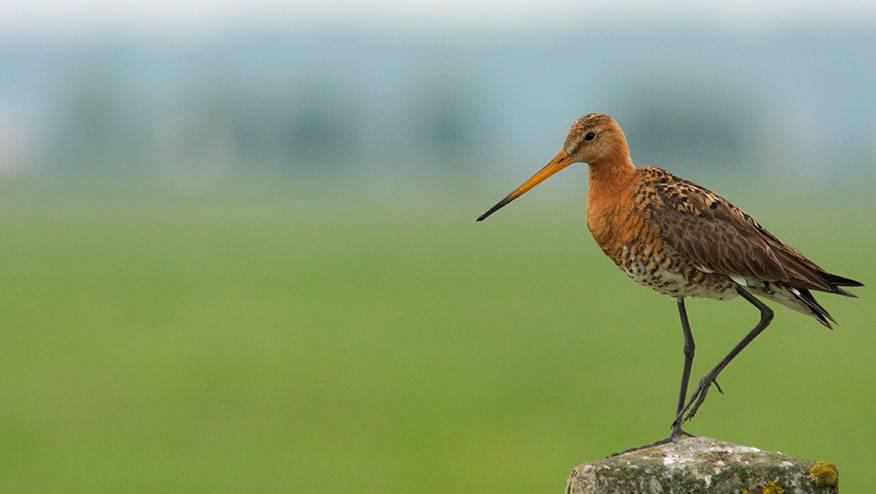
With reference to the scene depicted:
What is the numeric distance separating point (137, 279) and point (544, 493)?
196 ft

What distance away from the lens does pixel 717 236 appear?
625 centimetres

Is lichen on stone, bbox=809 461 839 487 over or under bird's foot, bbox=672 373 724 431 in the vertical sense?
over

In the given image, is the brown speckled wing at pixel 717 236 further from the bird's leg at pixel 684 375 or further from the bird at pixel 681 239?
the bird's leg at pixel 684 375

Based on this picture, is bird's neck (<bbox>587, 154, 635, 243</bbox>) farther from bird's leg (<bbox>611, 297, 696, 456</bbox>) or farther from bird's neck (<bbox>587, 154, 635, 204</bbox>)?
bird's leg (<bbox>611, 297, 696, 456</bbox>)

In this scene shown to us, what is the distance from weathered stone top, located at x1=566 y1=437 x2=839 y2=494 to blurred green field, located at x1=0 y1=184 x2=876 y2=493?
25.2 m

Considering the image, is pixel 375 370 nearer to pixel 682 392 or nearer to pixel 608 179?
pixel 608 179

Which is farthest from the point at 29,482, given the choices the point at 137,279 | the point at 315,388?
the point at 137,279

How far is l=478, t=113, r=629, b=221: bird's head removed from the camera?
6180 mm

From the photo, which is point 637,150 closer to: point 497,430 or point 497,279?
point 497,279

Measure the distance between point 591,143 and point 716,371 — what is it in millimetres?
1238

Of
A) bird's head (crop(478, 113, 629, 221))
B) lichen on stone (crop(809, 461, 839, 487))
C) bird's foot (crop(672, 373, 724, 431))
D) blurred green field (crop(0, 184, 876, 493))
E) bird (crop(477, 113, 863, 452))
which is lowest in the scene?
blurred green field (crop(0, 184, 876, 493))

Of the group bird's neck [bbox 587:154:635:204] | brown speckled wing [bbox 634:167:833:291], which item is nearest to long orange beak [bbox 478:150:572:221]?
bird's neck [bbox 587:154:635:204]

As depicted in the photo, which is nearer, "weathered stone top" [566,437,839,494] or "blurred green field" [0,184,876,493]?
"weathered stone top" [566,437,839,494]

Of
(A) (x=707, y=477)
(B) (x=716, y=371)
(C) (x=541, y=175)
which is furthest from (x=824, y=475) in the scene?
(C) (x=541, y=175)
